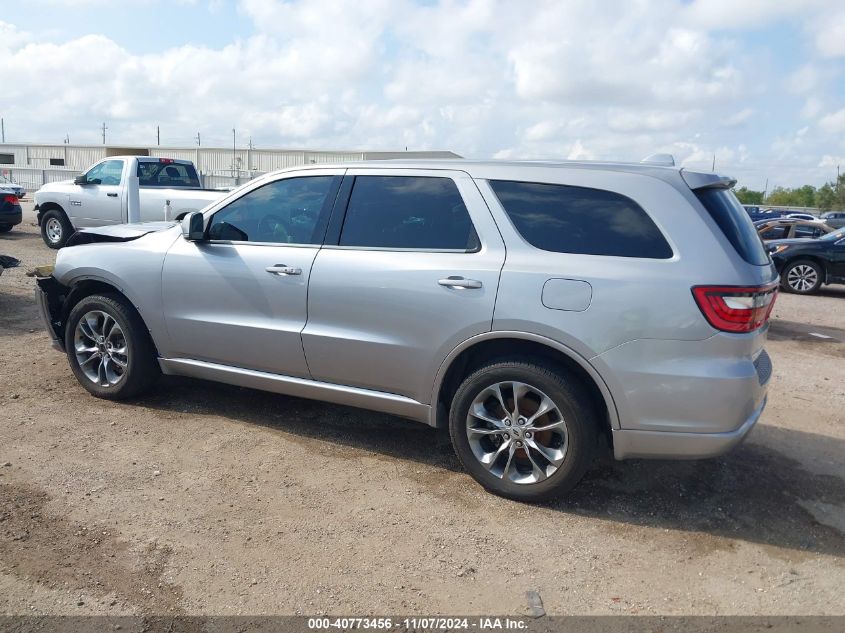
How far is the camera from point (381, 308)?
4.23m

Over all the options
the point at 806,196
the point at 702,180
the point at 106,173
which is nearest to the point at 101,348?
the point at 702,180

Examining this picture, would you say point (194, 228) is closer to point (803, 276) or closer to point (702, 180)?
point (702, 180)

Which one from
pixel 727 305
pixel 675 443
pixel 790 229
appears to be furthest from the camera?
pixel 790 229


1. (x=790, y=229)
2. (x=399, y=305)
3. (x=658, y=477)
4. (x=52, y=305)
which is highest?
(x=790, y=229)

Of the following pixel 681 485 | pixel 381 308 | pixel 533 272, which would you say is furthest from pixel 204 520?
pixel 681 485

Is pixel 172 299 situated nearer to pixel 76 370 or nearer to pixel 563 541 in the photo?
pixel 76 370

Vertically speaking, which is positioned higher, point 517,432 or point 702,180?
point 702,180

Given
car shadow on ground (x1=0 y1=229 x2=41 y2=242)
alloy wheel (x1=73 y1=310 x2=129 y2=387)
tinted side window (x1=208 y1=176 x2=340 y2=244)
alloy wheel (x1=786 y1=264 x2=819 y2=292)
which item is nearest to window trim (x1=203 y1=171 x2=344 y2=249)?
→ tinted side window (x1=208 y1=176 x2=340 y2=244)

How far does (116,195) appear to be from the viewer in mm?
13398

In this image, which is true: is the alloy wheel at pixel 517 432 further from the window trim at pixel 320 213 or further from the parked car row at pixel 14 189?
the parked car row at pixel 14 189

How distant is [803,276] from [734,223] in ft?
38.0

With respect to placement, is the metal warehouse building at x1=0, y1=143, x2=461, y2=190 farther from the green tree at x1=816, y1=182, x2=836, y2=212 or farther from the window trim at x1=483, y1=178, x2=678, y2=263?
the green tree at x1=816, y1=182, x2=836, y2=212

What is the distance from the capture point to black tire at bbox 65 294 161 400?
5.14 m

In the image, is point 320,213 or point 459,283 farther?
point 320,213
